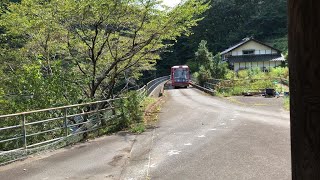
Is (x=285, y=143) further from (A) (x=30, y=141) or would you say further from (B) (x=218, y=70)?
(B) (x=218, y=70)

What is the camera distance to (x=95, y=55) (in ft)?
51.0

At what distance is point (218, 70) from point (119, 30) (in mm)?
25840

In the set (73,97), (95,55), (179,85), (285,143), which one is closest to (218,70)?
(179,85)

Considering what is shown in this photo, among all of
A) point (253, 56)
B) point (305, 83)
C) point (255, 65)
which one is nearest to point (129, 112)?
point (305, 83)

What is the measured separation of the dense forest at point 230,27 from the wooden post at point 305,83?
72463mm

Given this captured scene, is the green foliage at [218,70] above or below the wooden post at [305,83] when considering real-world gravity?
above

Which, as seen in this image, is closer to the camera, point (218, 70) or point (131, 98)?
point (131, 98)

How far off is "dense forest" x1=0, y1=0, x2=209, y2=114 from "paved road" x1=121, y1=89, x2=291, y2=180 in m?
3.77

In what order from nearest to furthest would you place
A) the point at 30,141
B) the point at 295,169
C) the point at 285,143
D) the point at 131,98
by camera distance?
the point at 295,169
the point at 285,143
the point at 30,141
the point at 131,98

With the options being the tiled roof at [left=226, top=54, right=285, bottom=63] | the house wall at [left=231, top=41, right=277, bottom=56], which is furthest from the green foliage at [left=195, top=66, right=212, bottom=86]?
the house wall at [left=231, top=41, right=277, bottom=56]

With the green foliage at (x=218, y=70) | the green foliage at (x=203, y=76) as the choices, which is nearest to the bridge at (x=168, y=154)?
the green foliage at (x=203, y=76)

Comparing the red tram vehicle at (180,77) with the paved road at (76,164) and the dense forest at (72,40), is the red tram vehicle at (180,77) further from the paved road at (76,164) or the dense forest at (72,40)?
the paved road at (76,164)

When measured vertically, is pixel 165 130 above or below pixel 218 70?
below

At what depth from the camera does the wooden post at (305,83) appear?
137 centimetres
